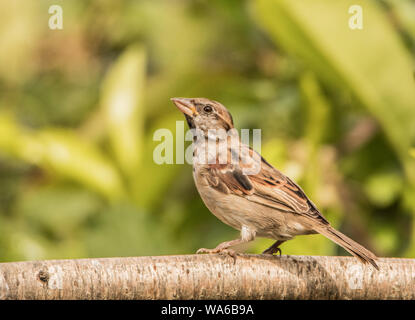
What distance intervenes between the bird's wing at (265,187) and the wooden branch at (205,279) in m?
0.06

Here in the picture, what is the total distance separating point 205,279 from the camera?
0.63 m

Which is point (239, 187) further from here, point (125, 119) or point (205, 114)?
point (125, 119)

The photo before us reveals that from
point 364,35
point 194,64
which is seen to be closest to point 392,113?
point 364,35

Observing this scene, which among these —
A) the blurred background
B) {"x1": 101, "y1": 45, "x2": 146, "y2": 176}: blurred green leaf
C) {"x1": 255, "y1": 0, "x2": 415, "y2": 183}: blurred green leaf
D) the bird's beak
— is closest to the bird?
the bird's beak

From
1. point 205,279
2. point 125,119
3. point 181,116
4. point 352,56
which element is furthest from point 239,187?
point 181,116

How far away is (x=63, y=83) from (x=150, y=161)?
4.58 ft

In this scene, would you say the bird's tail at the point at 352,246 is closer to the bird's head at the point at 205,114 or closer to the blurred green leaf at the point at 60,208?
the bird's head at the point at 205,114

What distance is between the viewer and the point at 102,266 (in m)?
0.63

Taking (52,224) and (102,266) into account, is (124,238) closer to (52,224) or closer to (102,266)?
(52,224)

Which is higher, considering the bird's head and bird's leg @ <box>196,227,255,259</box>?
the bird's head

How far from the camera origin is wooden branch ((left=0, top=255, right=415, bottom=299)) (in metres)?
0.62

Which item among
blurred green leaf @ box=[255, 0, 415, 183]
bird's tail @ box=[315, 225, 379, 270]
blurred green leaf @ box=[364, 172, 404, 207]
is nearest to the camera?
bird's tail @ box=[315, 225, 379, 270]

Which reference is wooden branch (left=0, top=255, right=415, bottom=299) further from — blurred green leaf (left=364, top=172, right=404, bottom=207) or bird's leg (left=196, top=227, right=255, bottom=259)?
blurred green leaf (left=364, top=172, right=404, bottom=207)

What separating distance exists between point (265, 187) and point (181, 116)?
39.3 inches
